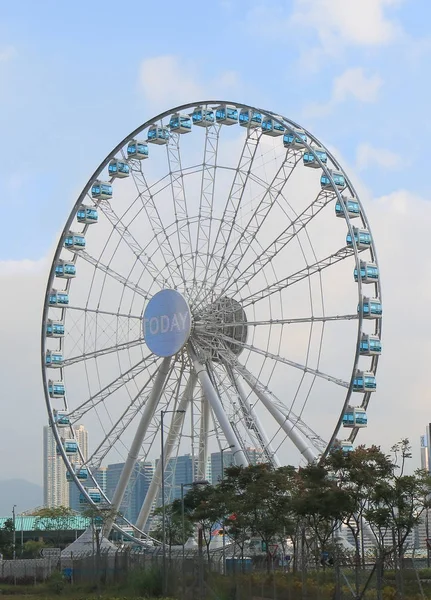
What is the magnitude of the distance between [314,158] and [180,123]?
9.58 meters

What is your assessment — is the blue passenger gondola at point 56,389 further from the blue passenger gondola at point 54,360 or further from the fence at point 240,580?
the fence at point 240,580

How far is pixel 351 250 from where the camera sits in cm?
5841

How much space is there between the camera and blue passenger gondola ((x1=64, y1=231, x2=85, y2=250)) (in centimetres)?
6869

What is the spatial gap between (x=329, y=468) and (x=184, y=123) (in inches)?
1121

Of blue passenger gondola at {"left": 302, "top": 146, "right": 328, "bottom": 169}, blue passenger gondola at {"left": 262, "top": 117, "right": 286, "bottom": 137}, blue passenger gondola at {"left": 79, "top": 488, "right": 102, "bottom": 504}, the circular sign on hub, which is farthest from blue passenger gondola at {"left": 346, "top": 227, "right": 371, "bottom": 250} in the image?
blue passenger gondola at {"left": 79, "top": 488, "right": 102, "bottom": 504}

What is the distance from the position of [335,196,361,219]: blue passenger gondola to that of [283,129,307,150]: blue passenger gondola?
12.4 feet

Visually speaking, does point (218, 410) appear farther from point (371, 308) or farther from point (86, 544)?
point (86, 544)

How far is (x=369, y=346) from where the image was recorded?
188 ft

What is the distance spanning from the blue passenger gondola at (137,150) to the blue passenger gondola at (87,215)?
3894 mm

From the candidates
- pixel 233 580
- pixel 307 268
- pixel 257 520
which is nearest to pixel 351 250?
pixel 307 268

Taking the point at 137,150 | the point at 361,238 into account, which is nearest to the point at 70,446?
the point at 137,150

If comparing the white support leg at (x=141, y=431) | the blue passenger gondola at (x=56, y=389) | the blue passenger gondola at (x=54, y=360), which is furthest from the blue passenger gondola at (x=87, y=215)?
the white support leg at (x=141, y=431)

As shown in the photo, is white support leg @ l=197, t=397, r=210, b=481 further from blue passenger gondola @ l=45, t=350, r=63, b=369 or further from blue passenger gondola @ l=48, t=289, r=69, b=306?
blue passenger gondola @ l=48, t=289, r=69, b=306

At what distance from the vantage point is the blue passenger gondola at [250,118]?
6288 centimetres
